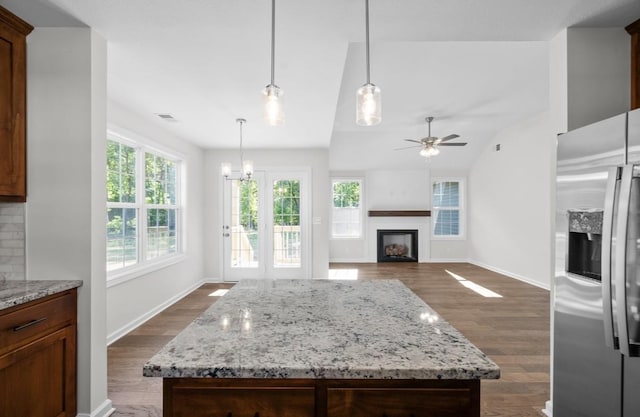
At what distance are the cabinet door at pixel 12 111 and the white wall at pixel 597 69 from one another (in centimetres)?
338

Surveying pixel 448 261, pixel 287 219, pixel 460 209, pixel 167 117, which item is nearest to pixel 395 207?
pixel 460 209

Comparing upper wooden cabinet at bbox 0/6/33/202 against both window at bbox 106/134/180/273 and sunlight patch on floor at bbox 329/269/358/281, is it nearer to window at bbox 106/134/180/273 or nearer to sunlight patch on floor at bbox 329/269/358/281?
window at bbox 106/134/180/273

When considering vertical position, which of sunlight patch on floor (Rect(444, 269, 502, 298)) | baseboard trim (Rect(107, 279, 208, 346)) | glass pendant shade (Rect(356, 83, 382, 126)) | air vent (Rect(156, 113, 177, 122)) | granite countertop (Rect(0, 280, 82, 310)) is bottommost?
sunlight patch on floor (Rect(444, 269, 502, 298))

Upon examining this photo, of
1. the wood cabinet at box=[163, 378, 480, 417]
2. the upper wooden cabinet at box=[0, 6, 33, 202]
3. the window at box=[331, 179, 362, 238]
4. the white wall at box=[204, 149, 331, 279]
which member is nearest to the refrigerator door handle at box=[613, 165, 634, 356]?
the wood cabinet at box=[163, 378, 480, 417]

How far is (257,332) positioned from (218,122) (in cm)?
350

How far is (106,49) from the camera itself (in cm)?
217

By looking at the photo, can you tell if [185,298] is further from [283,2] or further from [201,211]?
[283,2]

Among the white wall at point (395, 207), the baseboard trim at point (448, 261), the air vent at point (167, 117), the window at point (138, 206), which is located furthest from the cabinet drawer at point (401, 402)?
the baseboard trim at point (448, 261)

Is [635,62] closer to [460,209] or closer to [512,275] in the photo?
[512,275]

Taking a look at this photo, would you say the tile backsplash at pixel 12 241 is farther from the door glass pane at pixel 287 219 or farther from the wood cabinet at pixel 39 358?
the door glass pane at pixel 287 219

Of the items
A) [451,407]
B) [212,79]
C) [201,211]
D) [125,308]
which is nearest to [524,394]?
[451,407]

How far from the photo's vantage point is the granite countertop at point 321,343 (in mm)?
882

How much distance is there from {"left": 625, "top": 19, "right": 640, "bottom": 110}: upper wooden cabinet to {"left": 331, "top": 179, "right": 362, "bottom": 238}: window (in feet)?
20.7

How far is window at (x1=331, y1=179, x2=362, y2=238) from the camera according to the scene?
826 centimetres
